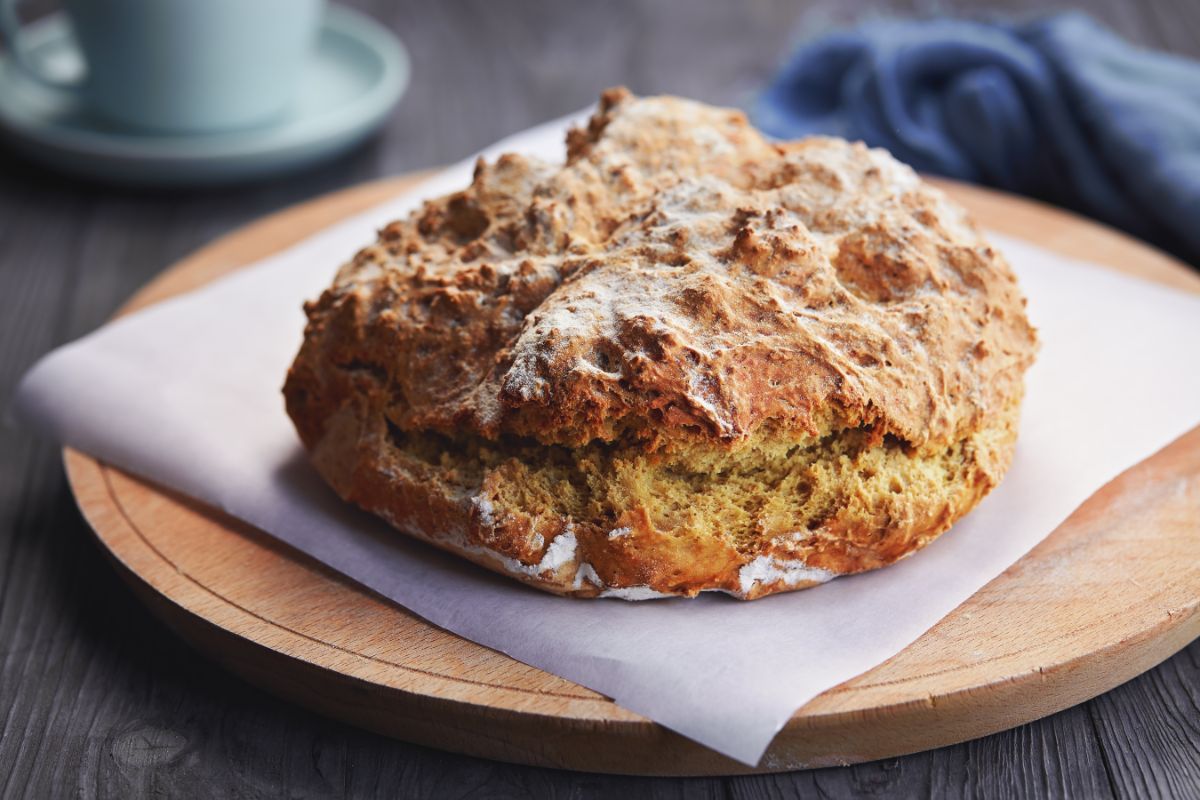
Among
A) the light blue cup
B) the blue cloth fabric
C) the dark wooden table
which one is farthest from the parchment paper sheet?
the light blue cup

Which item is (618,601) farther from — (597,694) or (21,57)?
(21,57)

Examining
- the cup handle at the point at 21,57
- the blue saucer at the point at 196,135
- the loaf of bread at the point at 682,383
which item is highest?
the loaf of bread at the point at 682,383

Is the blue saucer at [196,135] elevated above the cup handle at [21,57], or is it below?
below

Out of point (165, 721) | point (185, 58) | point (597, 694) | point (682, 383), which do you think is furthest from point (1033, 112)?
point (165, 721)

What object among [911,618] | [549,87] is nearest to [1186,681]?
[911,618]

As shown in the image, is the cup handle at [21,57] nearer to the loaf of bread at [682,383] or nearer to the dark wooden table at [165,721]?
the dark wooden table at [165,721]

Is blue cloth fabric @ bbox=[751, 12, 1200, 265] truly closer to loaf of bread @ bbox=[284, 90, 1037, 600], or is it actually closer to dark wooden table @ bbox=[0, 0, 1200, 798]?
loaf of bread @ bbox=[284, 90, 1037, 600]

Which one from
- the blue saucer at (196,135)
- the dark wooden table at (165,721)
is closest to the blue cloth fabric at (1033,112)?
the blue saucer at (196,135)
